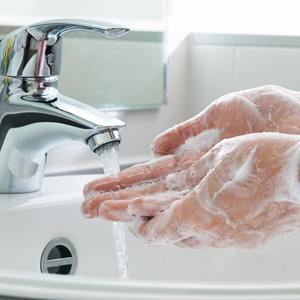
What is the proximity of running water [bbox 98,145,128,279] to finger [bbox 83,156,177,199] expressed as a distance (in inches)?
2.7

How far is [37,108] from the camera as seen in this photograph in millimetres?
732

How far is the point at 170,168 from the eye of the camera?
639 mm

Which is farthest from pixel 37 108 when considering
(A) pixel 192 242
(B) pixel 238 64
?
(B) pixel 238 64

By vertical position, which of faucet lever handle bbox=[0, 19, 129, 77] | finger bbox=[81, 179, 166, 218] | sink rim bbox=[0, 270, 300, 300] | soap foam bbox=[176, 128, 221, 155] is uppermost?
faucet lever handle bbox=[0, 19, 129, 77]

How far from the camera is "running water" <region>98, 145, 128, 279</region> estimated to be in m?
0.71

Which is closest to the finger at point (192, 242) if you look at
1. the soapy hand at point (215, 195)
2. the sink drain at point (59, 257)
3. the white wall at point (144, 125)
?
the soapy hand at point (215, 195)

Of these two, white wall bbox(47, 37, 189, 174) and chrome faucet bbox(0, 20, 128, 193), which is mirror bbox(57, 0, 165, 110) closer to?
white wall bbox(47, 37, 189, 174)

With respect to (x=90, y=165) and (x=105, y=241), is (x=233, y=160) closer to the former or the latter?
(x=105, y=241)

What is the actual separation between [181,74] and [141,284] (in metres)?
0.73

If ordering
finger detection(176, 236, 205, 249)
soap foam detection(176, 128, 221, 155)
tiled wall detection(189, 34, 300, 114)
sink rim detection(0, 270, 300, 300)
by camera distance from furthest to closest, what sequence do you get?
tiled wall detection(189, 34, 300, 114) < soap foam detection(176, 128, 221, 155) < finger detection(176, 236, 205, 249) < sink rim detection(0, 270, 300, 300)

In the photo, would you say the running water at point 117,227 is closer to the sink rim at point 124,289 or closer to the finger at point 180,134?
the finger at point 180,134

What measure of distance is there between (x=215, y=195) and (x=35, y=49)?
29 cm

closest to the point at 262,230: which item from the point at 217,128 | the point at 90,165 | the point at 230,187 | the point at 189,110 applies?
A: the point at 230,187

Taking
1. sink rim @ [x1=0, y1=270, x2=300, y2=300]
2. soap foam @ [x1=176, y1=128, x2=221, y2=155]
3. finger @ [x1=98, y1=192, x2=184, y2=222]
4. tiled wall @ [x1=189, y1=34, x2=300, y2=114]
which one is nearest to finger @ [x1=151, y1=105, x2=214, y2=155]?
soap foam @ [x1=176, y1=128, x2=221, y2=155]
